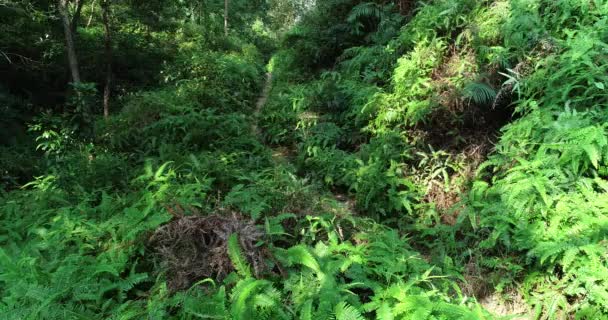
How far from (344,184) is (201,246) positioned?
3491mm

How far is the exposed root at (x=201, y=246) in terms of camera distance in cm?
361

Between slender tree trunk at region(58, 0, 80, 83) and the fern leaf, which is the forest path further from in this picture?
slender tree trunk at region(58, 0, 80, 83)

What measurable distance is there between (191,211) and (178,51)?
11.6 meters

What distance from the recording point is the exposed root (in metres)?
3.61

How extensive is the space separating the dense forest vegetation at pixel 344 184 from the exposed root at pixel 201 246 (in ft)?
0.07

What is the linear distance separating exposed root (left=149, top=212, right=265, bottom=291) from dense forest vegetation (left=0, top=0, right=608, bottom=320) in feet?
0.07

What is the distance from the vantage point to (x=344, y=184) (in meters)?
6.84

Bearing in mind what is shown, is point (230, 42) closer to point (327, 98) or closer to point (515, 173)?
point (327, 98)

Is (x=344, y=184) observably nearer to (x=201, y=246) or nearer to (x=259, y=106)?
(x=201, y=246)

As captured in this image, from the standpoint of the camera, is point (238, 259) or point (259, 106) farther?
point (259, 106)

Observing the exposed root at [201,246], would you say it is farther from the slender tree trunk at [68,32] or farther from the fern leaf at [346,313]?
the slender tree trunk at [68,32]

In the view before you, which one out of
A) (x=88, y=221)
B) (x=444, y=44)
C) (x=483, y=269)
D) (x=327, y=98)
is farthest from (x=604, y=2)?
(x=88, y=221)

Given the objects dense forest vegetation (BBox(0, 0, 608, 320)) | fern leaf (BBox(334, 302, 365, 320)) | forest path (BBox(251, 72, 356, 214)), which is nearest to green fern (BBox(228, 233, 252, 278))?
dense forest vegetation (BBox(0, 0, 608, 320))

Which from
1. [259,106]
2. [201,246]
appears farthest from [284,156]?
[201,246]
